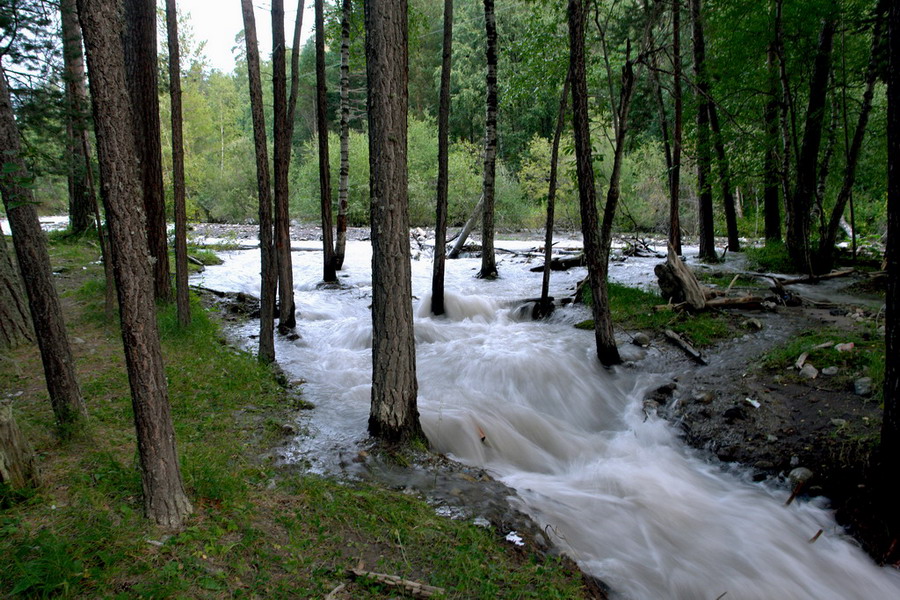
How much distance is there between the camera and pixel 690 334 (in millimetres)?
8695

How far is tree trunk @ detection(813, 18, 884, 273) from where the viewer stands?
10688 millimetres

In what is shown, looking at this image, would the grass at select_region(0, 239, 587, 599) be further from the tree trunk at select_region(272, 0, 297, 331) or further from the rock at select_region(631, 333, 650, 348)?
the rock at select_region(631, 333, 650, 348)

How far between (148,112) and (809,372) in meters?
10.5

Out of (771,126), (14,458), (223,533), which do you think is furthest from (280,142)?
(771,126)

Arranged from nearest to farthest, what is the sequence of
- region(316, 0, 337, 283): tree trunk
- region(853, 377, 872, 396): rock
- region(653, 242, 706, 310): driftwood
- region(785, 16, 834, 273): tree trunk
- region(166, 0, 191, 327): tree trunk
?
region(853, 377, 872, 396): rock
region(166, 0, 191, 327): tree trunk
region(653, 242, 706, 310): driftwood
region(316, 0, 337, 283): tree trunk
region(785, 16, 834, 273): tree trunk

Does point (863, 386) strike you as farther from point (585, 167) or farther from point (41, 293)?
point (41, 293)

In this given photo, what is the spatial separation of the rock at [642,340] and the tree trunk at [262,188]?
580 centimetres

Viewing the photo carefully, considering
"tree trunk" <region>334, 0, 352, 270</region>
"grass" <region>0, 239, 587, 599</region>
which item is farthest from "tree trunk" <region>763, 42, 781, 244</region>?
"grass" <region>0, 239, 587, 599</region>

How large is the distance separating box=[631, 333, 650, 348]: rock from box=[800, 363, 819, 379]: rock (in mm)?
2333

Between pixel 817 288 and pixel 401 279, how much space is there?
10460 millimetres

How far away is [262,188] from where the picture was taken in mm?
7078

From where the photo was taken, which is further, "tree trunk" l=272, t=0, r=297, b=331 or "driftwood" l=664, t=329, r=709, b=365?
"driftwood" l=664, t=329, r=709, b=365

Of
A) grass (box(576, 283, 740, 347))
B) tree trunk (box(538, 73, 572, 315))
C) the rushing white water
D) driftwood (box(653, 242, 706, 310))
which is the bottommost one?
the rushing white water

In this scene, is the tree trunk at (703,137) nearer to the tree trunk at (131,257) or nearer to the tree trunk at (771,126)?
Answer: the tree trunk at (771,126)
